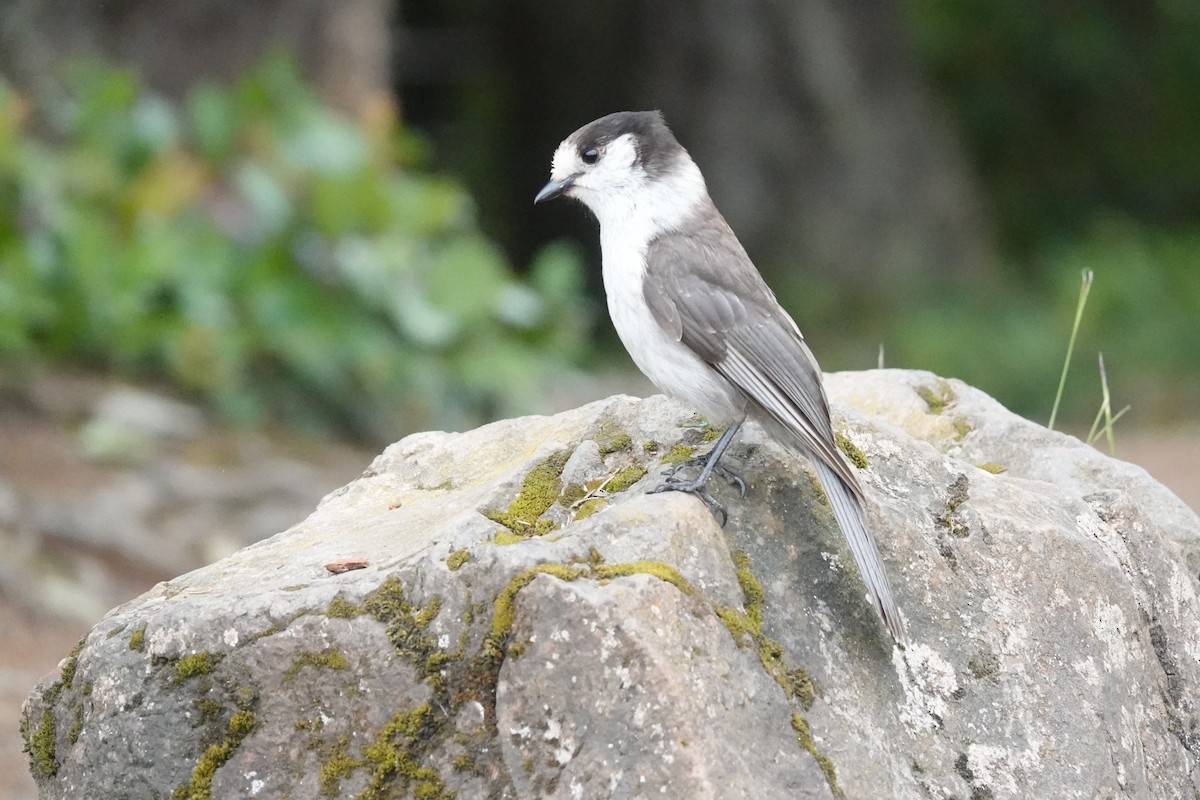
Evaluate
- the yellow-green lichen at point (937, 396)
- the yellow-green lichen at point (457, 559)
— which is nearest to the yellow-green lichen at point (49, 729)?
the yellow-green lichen at point (457, 559)

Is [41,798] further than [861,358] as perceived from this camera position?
No

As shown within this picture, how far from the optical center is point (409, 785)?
9.75ft

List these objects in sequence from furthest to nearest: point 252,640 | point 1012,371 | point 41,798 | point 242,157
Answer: point 1012,371, point 242,157, point 41,798, point 252,640

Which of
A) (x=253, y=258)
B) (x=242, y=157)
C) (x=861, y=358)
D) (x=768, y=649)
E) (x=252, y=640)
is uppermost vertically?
(x=242, y=157)

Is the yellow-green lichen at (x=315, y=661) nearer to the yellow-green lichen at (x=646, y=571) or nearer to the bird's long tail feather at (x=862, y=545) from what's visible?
the yellow-green lichen at (x=646, y=571)

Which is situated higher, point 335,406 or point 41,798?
point 335,406

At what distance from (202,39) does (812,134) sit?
669cm

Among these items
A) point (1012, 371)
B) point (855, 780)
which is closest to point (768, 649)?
point (855, 780)

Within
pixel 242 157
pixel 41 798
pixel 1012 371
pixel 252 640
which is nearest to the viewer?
pixel 252 640

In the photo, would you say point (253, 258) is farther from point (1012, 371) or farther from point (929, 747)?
point (1012, 371)

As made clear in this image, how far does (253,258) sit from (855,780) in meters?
5.32

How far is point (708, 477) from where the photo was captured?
3.50m

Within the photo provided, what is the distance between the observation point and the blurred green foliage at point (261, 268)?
697cm

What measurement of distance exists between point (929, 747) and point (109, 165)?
18.7 ft
